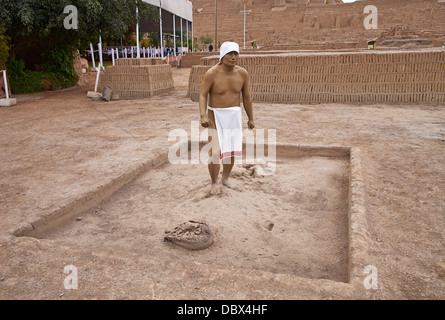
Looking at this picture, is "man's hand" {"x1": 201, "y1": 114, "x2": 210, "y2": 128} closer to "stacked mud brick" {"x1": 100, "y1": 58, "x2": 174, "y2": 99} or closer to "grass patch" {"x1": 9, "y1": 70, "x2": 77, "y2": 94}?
"stacked mud brick" {"x1": 100, "y1": 58, "x2": 174, "y2": 99}

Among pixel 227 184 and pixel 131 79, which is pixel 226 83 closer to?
pixel 227 184

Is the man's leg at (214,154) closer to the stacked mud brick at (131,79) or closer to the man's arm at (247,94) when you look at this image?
the man's arm at (247,94)

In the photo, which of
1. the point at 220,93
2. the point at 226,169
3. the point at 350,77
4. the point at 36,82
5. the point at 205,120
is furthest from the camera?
the point at 36,82

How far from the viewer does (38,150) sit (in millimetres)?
5105

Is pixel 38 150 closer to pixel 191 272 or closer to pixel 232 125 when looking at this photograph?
pixel 232 125

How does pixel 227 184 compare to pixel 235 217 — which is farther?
pixel 227 184

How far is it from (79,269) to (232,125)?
2.00 metres

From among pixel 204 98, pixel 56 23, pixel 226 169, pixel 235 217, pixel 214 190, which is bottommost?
pixel 235 217

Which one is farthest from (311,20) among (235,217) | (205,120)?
(235,217)

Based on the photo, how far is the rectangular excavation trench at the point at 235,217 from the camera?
105 inches

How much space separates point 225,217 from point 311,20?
44401 millimetres

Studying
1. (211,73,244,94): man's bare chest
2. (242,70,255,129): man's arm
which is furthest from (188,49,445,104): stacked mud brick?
(211,73,244,94): man's bare chest

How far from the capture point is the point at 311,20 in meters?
43.1
